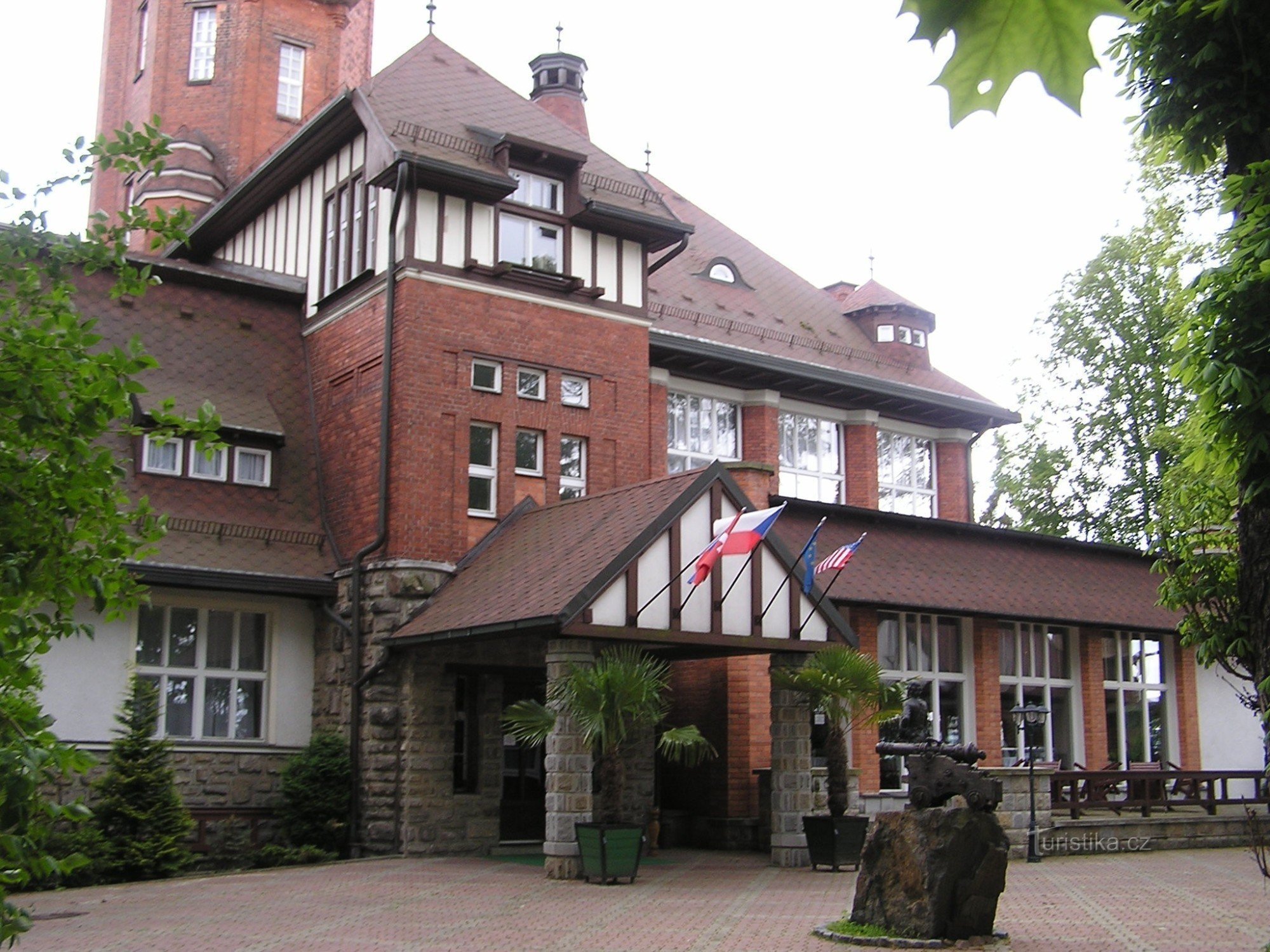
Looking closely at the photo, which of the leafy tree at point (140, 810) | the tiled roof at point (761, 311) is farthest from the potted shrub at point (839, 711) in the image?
the tiled roof at point (761, 311)

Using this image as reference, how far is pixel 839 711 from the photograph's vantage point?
1741 cm

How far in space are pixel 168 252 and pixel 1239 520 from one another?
22.3m

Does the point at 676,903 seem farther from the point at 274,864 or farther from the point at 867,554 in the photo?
the point at 867,554

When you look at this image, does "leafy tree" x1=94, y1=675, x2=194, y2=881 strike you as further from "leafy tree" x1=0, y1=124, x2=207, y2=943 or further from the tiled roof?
the tiled roof

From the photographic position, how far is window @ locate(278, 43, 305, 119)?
33594 mm

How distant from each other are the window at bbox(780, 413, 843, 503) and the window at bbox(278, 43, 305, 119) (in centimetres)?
1517

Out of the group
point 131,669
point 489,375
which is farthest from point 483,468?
point 131,669

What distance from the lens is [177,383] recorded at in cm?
2161

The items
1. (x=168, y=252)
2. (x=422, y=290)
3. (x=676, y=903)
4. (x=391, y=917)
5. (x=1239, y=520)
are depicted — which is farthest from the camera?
(x=168, y=252)

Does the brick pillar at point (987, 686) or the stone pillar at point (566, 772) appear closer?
the stone pillar at point (566, 772)

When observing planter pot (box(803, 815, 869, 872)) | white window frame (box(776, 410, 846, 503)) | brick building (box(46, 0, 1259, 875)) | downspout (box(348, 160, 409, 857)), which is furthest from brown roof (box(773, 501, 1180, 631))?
downspout (box(348, 160, 409, 857))

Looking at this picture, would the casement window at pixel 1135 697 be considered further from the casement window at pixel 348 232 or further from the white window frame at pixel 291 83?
the white window frame at pixel 291 83

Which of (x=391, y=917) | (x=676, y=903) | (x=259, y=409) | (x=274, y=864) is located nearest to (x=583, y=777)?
(x=676, y=903)

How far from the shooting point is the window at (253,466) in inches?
847
